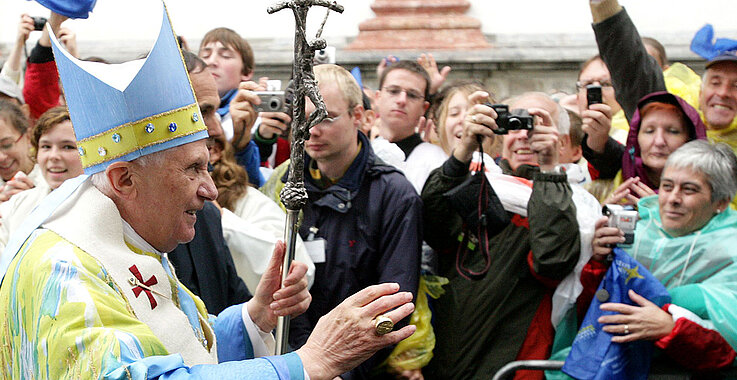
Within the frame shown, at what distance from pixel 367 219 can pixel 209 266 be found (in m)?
0.77

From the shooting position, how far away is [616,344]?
395 cm

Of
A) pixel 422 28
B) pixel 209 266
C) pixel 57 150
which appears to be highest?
pixel 422 28

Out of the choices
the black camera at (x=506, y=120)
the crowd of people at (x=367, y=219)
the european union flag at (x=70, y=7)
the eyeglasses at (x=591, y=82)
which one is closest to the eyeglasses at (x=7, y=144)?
the crowd of people at (x=367, y=219)

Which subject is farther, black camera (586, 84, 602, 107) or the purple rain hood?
black camera (586, 84, 602, 107)

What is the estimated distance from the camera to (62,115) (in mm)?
4285

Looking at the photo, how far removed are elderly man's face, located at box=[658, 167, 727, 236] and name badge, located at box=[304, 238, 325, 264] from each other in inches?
60.6

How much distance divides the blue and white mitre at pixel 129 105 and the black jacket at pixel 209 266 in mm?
1086

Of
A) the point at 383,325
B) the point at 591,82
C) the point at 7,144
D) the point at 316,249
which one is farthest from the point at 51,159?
the point at 591,82

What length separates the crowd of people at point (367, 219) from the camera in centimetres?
246

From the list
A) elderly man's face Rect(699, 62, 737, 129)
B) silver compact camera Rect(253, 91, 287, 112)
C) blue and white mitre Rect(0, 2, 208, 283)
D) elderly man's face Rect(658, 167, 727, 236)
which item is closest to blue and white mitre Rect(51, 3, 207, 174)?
blue and white mitre Rect(0, 2, 208, 283)

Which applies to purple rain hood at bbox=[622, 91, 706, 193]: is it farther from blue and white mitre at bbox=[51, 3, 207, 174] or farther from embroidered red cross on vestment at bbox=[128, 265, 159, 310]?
embroidered red cross on vestment at bbox=[128, 265, 159, 310]

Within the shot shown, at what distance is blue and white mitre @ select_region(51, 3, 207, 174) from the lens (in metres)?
Answer: 2.48

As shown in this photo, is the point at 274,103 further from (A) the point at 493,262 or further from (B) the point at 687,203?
(B) the point at 687,203

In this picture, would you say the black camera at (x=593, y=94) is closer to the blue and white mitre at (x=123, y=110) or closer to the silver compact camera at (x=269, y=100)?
the silver compact camera at (x=269, y=100)
